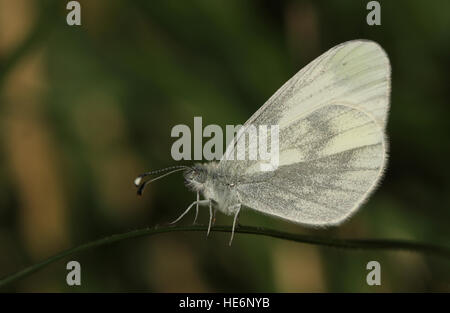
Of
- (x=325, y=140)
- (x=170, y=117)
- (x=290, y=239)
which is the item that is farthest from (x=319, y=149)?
(x=170, y=117)

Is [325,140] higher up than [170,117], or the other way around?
[170,117]

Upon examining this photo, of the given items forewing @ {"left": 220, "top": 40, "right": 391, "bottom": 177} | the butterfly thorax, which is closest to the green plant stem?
the butterfly thorax

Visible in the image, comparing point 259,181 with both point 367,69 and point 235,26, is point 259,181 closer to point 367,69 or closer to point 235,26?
point 367,69

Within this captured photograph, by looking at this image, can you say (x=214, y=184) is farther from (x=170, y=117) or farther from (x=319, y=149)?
(x=170, y=117)

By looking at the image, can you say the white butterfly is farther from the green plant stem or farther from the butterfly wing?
the green plant stem

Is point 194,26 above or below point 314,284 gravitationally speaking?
above

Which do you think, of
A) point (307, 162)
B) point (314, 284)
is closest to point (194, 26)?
point (307, 162)
